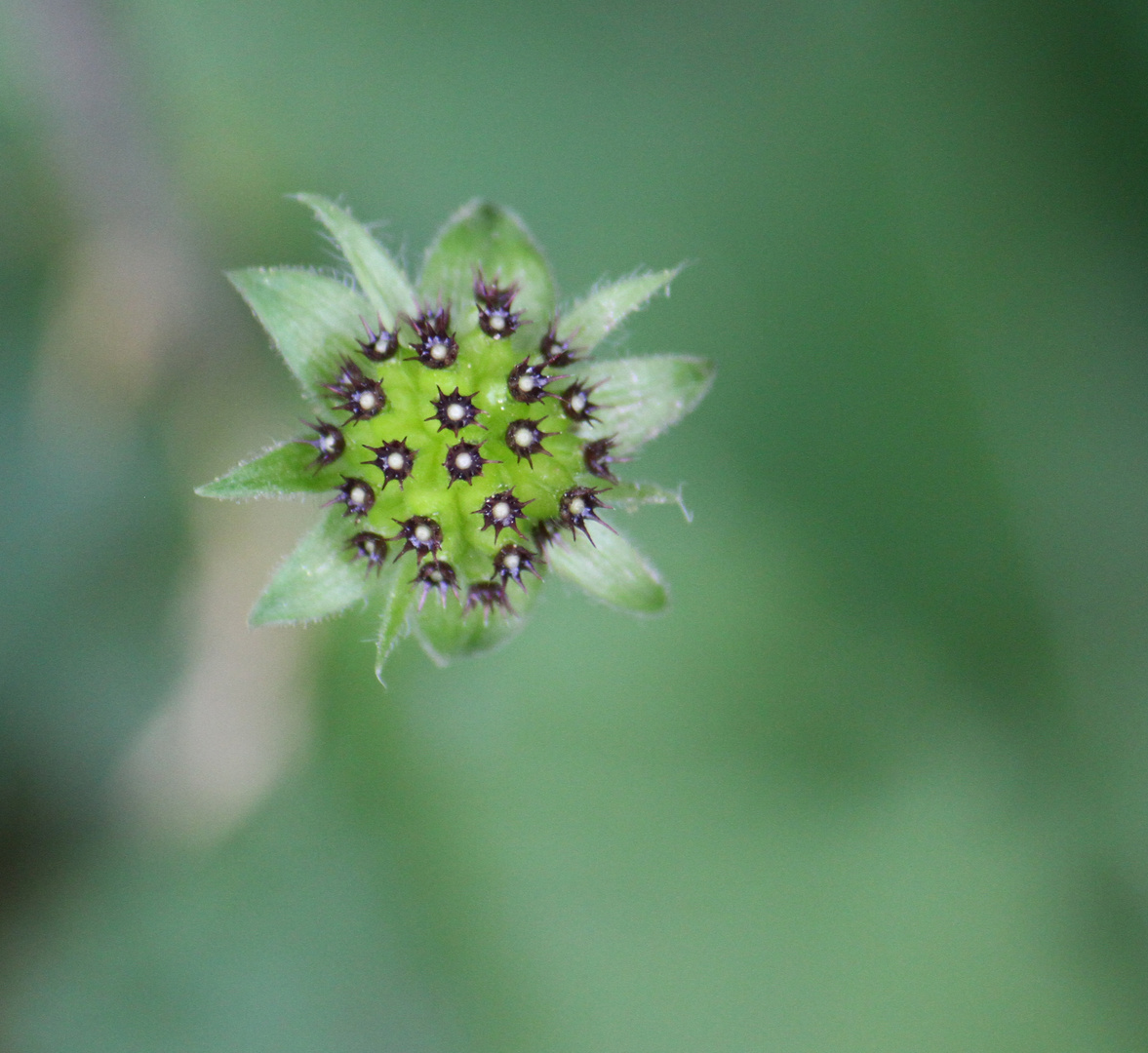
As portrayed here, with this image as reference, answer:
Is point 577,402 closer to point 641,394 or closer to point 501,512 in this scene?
point 641,394

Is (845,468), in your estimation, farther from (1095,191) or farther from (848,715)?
(1095,191)

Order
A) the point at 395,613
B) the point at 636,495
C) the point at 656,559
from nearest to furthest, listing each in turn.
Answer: the point at 395,613, the point at 636,495, the point at 656,559

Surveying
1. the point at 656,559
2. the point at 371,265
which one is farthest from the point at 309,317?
the point at 656,559

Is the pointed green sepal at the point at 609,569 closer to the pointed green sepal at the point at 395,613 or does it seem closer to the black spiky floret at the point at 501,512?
the black spiky floret at the point at 501,512

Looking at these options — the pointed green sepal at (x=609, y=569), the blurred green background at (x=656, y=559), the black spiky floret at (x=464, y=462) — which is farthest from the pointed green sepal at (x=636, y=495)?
the blurred green background at (x=656, y=559)

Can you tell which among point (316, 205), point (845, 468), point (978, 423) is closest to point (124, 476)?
point (316, 205)
